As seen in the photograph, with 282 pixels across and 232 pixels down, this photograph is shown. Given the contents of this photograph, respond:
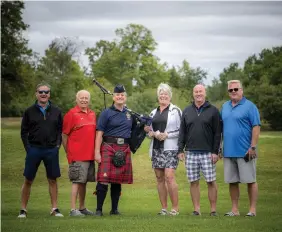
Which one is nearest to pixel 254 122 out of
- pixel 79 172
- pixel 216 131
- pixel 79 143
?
pixel 216 131

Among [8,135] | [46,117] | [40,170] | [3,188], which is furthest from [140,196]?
[8,135]

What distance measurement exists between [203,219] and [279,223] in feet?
3.78

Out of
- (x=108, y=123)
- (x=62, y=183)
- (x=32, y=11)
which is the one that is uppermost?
(x=32, y=11)

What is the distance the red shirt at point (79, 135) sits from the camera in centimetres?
1252

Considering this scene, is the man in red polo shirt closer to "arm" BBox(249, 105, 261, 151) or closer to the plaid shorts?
the plaid shorts

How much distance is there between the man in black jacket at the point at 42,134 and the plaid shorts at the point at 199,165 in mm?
2213

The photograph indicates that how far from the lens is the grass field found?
10.7 m

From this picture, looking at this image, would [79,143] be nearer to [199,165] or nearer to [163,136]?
[163,136]

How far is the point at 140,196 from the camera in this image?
742 inches

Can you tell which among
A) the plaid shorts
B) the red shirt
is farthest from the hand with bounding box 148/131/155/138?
the red shirt

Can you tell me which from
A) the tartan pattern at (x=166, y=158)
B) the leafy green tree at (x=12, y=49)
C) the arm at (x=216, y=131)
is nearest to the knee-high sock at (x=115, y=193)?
the tartan pattern at (x=166, y=158)

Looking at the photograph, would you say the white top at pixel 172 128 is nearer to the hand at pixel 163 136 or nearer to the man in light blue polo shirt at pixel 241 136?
→ the hand at pixel 163 136

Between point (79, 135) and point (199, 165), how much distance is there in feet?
6.81

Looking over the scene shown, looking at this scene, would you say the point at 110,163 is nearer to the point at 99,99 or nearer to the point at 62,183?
the point at 62,183
